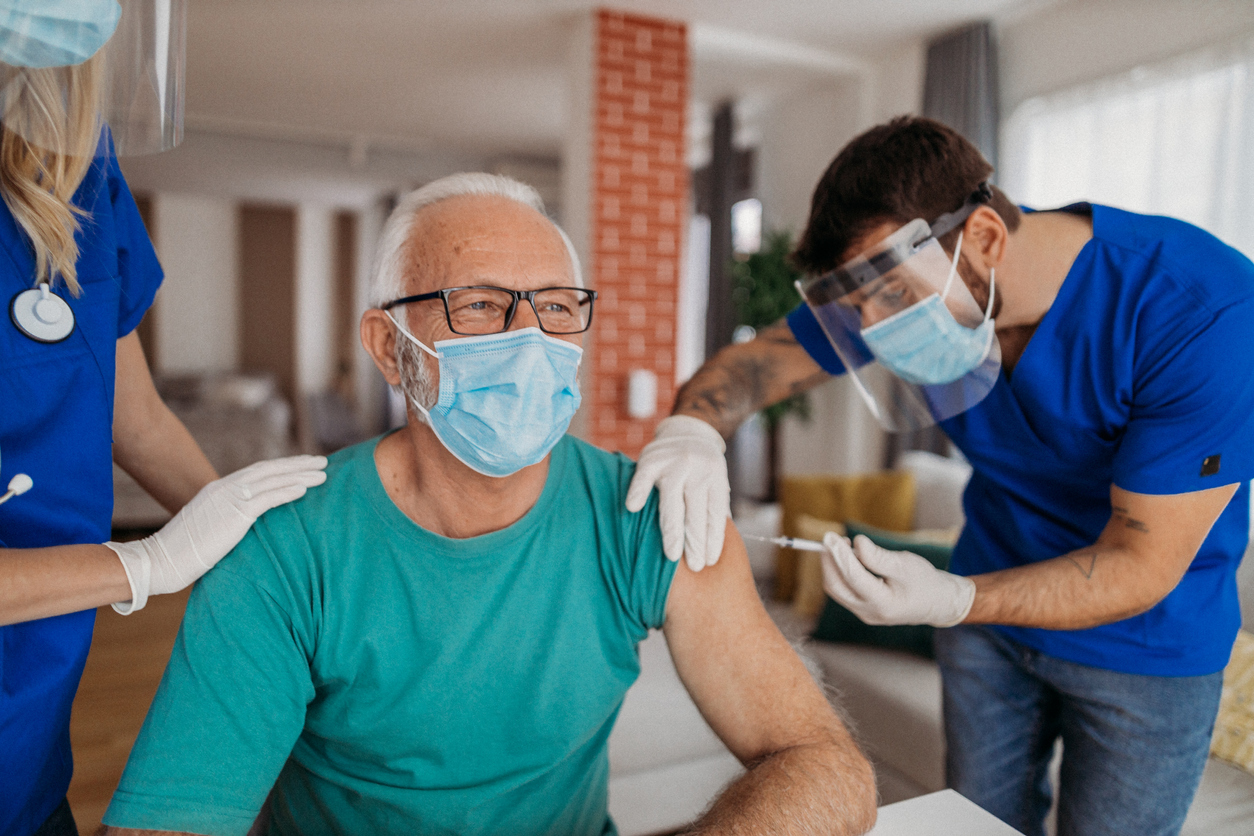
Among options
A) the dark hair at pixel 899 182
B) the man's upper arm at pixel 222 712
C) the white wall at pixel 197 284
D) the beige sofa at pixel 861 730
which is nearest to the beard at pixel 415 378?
the man's upper arm at pixel 222 712

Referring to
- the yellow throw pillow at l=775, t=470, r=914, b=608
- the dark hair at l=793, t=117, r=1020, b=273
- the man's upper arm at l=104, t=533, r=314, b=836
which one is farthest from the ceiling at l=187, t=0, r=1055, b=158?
the man's upper arm at l=104, t=533, r=314, b=836

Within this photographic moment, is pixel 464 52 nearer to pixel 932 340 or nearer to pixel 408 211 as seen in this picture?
pixel 408 211

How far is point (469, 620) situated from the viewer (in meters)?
1.07

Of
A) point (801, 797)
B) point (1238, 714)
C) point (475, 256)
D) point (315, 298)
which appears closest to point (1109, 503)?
point (801, 797)

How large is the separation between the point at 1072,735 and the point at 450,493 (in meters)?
1.12

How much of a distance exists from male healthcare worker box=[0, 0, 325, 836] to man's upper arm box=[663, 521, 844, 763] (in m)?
0.57

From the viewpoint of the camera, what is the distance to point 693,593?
115 cm

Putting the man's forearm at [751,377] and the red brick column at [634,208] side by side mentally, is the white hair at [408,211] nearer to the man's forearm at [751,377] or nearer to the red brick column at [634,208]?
the man's forearm at [751,377]

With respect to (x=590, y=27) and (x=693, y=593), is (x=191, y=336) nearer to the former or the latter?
(x=590, y=27)

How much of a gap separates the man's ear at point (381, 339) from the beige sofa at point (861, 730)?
111cm

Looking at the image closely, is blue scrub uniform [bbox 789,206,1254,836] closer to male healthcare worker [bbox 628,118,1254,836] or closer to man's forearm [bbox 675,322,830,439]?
male healthcare worker [bbox 628,118,1254,836]

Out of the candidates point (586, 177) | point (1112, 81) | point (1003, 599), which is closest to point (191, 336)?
point (586, 177)

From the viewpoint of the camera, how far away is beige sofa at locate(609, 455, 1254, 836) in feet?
6.12

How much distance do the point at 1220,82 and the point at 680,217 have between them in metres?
2.36
